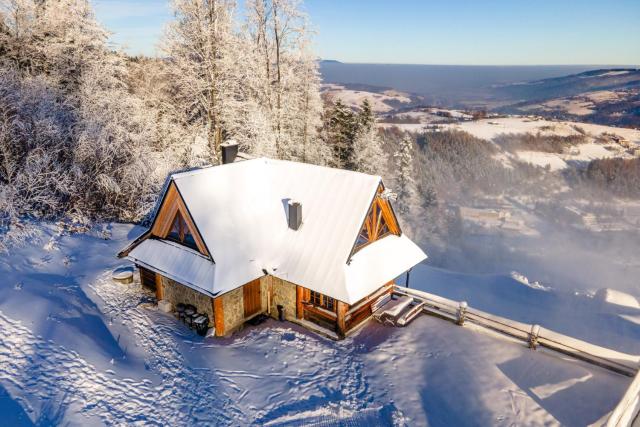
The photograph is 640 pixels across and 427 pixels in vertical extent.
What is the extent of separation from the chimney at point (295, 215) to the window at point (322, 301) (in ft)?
8.19

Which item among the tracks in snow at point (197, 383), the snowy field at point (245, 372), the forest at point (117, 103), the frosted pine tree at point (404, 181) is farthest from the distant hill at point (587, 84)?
the tracks in snow at point (197, 383)

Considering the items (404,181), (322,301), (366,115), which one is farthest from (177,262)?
(404,181)

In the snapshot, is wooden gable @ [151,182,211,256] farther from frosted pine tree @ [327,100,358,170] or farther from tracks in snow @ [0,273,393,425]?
frosted pine tree @ [327,100,358,170]

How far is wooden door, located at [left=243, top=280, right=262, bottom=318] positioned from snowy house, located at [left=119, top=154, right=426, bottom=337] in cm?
4

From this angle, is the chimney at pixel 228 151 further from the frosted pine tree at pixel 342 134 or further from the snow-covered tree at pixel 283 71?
the frosted pine tree at pixel 342 134

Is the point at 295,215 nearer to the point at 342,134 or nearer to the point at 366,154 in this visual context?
the point at 366,154

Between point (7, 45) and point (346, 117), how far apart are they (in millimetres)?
24658

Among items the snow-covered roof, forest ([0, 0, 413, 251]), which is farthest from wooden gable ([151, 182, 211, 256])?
forest ([0, 0, 413, 251])

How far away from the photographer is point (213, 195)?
42.6 feet

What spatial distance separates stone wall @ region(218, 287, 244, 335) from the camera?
12.1 metres

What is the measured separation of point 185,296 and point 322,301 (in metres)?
4.86

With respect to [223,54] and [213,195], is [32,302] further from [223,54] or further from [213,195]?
[223,54]

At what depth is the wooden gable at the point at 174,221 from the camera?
12.1 meters

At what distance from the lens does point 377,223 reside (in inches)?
532
